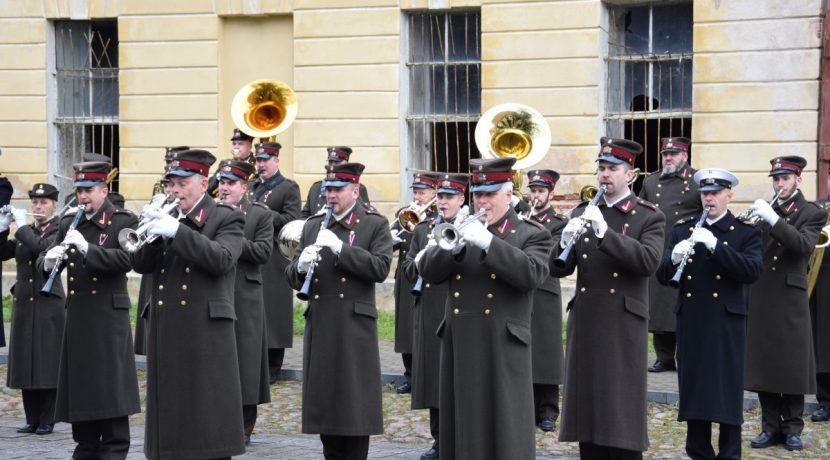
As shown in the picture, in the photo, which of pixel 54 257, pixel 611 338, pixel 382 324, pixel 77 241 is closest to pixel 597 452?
pixel 611 338

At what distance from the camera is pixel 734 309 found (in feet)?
29.5

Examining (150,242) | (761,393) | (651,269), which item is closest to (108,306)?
(150,242)

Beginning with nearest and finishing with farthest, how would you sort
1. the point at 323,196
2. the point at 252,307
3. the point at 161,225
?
the point at 161,225, the point at 252,307, the point at 323,196

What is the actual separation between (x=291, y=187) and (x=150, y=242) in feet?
15.4

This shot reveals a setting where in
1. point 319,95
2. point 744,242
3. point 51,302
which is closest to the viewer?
point 744,242

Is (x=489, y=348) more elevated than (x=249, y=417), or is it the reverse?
(x=489, y=348)

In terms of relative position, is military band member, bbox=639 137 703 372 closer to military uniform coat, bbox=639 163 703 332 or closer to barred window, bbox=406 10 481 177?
military uniform coat, bbox=639 163 703 332

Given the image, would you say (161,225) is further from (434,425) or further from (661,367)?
(661,367)

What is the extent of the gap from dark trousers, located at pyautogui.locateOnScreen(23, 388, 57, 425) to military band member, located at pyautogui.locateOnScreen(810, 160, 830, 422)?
5.76 meters

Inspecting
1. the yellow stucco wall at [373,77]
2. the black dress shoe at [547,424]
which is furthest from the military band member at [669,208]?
the yellow stucco wall at [373,77]

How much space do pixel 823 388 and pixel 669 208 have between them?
7.87 feet

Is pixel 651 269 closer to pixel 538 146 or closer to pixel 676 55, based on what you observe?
pixel 538 146

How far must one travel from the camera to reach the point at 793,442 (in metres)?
9.98

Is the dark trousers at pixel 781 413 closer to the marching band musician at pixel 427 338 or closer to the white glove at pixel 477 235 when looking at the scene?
→ the marching band musician at pixel 427 338
